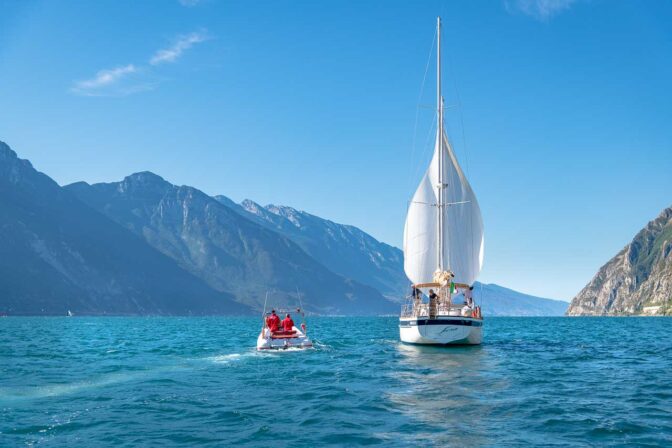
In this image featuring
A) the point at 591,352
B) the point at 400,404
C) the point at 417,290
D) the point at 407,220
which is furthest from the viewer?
the point at 407,220

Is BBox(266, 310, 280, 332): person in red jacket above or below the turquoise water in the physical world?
above

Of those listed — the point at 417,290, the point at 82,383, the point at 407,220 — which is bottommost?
the point at 82,383

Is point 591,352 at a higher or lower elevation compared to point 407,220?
lower

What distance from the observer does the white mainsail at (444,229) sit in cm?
5541

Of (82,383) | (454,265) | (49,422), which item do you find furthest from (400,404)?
(454,265)

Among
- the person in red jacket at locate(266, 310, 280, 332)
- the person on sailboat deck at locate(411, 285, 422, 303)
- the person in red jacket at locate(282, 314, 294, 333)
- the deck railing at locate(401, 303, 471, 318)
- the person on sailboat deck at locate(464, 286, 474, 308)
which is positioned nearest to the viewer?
the person in red jacket at locate(266, 310, 280, 332)

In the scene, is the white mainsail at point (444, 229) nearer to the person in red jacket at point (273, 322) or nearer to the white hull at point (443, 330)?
the white hull at point (443, 330)

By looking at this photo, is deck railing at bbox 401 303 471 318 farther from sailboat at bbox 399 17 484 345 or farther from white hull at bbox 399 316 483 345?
sailboat at bbox 399 17 484 345

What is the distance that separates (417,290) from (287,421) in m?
35.0

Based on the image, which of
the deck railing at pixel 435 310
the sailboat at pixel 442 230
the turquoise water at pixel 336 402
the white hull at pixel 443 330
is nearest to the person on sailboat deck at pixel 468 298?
the sailboat at pixel 442 230

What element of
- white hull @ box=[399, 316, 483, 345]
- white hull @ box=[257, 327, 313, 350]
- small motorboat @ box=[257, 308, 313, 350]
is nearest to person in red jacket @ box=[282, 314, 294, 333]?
small motorboat @ box=[257, 308, 313, 350]

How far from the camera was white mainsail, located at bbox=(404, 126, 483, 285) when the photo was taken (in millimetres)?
55406

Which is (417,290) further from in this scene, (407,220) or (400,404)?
(400,404)

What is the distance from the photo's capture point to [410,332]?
4644cm
